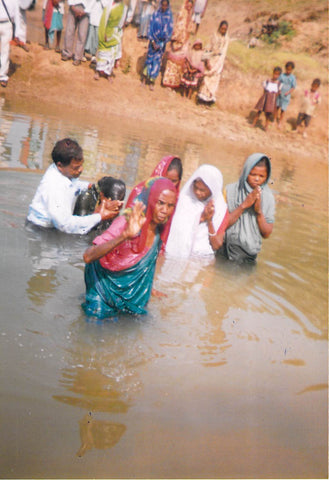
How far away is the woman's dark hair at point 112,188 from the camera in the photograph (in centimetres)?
477

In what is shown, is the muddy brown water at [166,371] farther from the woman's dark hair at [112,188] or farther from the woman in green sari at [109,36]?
the woman in green sari at [109,36]

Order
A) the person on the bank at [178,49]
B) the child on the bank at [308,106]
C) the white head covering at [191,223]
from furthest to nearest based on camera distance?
the child on the bank at [308,106] < the person on the bank at [178,49] < the white head covering at [191,223]

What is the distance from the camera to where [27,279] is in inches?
156

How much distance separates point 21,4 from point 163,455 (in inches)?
528

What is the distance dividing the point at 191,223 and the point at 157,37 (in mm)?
11302

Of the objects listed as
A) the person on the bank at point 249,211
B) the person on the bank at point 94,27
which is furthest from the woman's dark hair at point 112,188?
the person on the bank at point 94,27

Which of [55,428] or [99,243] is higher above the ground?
[99,243]


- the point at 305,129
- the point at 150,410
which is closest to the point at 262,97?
the point at 305,129

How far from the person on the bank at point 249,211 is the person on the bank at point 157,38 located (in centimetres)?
1069

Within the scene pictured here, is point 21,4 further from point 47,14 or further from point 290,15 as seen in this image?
point 290,15

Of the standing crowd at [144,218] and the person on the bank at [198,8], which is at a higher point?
the person on the bank at [198,8]

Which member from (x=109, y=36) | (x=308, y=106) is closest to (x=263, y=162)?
(x=109, y=36)

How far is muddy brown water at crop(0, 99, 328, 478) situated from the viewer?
7.66 ft

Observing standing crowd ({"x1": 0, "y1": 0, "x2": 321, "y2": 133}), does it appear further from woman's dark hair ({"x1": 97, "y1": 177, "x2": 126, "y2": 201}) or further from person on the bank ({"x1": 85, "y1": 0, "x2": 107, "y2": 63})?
woman's dark hair ({"x1": 97, "y1": 177, "x2": 126, "y2": 201})
